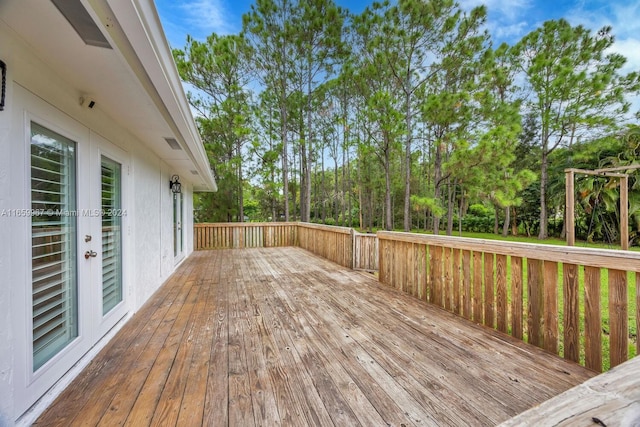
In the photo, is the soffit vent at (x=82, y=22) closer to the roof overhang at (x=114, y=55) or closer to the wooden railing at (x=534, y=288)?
the roof overhang at (x=114, y=55)

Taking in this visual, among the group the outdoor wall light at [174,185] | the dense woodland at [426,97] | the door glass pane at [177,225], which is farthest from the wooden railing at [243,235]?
the outdoor wall light at [174,185]

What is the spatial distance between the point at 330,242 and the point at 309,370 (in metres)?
4.20

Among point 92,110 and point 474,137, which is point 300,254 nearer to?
point 92,110

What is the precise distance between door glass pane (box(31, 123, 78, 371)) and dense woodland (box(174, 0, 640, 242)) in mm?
7492

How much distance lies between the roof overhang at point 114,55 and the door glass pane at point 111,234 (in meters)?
0.57

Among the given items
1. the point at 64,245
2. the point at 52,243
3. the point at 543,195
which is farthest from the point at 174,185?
the point at 543,195

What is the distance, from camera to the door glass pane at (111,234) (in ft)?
7.85

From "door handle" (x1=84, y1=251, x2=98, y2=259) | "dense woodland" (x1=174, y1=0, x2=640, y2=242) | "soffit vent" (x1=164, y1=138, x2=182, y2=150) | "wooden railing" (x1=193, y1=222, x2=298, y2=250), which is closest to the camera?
"door handle" (x1=84, y1=251, x2=98, y2=259)

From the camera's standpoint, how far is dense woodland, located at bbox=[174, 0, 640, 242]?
7516 millimetres

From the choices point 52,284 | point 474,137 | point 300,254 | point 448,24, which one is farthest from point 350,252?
point 448,24

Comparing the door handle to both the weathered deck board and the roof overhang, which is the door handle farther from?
the weathered deck board

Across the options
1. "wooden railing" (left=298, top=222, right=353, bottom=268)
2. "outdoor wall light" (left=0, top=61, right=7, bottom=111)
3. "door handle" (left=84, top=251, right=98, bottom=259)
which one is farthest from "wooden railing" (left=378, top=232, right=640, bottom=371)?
"outdoor wall light" (left=0, top=61, right=7, bottom=111)

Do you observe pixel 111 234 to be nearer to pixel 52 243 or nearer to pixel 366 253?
pixel 52 243

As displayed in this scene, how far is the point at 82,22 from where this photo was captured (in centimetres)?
119
